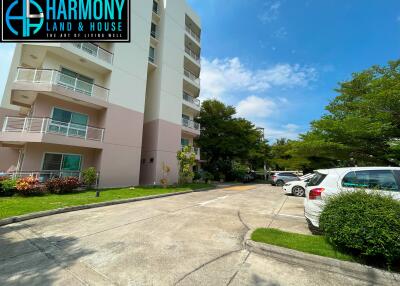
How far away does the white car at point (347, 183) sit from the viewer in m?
4.89

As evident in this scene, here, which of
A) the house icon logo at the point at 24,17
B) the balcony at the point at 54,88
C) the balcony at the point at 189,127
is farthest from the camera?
the balcony at the point at 189,127

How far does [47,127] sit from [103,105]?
387 cm

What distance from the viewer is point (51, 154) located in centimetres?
1331

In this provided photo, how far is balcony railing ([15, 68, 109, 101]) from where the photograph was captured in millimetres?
12406

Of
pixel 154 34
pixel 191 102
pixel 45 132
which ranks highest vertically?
pixel 154 34

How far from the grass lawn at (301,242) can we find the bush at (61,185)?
1113 cm

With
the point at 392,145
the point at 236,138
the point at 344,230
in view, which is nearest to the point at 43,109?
the point at 344,230

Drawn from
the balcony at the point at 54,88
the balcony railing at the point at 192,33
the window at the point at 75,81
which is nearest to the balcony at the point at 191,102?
the balcony railing at the point at 192,33

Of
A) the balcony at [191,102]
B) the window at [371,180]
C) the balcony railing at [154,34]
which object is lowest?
the window at [371,180]

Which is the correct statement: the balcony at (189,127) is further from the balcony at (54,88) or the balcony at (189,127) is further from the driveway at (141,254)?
the driveway at (141,254)

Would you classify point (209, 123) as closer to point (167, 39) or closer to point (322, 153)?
point (167, 39)

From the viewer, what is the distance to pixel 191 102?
24.1 meters

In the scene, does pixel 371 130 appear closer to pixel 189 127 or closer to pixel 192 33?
pixel 189 127

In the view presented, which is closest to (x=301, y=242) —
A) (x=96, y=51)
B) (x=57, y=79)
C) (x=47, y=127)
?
(x=47, y=127)
